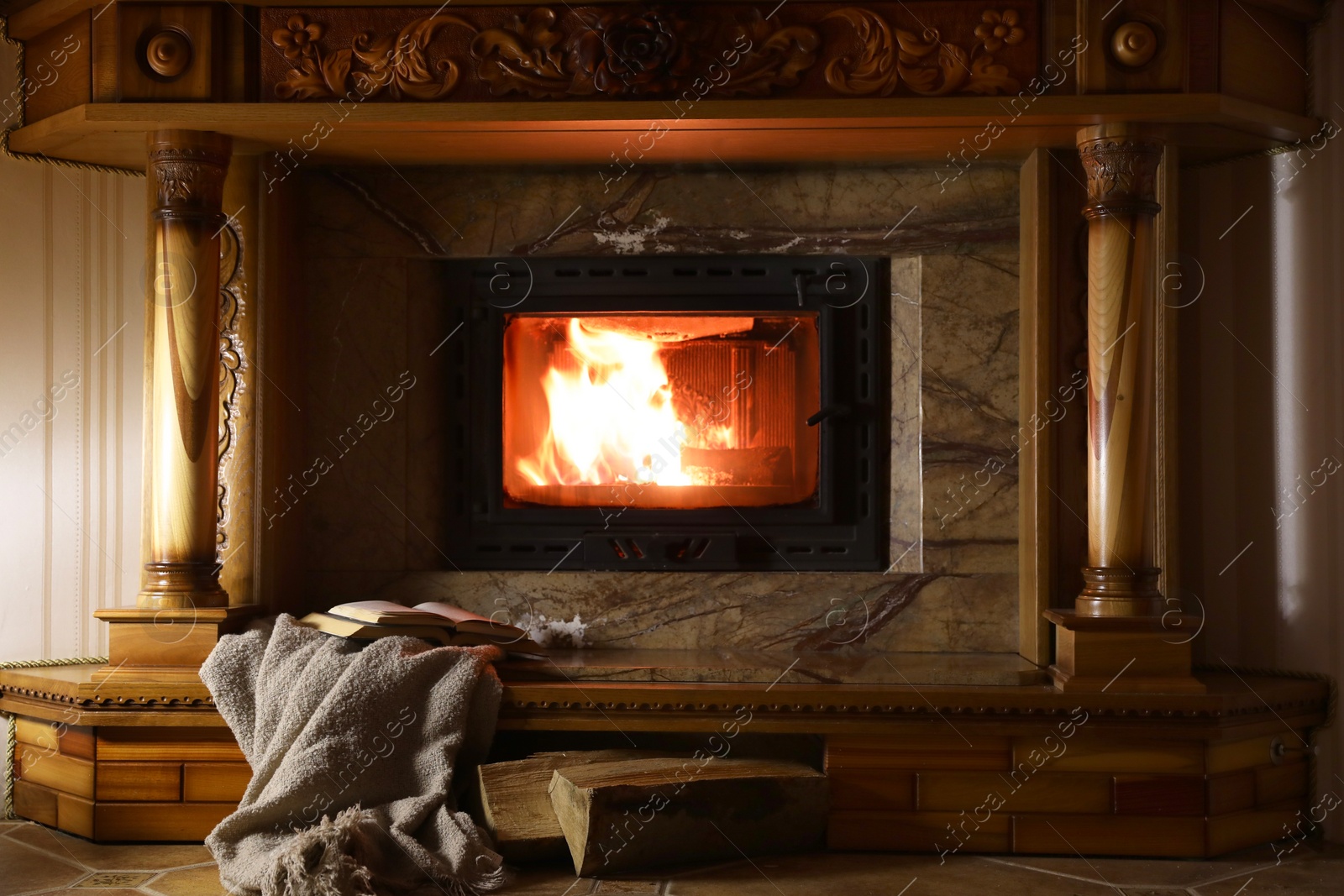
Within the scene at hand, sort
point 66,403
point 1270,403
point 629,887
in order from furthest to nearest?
point 66,403, point 1270,403, point 629,887

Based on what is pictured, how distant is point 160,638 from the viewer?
9.68ft

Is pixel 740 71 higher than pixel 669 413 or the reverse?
higher

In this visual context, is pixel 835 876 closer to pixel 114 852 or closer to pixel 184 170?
pixel 114 852

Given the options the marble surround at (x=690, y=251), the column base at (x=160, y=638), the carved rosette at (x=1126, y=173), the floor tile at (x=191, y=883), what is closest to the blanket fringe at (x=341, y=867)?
the floor tile at (x=191, y=883)

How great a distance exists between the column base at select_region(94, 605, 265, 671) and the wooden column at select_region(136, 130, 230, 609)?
37 mm

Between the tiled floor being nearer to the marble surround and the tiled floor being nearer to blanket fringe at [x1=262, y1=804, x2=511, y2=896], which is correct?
blanket fringe at [x1=262, y1=804, x2=511, y2=896]

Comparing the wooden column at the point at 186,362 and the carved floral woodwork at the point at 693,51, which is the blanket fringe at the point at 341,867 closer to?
the wooden column at the point at 186,362

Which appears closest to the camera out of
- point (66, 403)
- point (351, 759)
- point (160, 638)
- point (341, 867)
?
point (341, 867)

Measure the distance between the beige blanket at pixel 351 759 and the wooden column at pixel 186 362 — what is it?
0.25 m

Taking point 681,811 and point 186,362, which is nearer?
point 681,811

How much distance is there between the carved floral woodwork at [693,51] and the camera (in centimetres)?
287

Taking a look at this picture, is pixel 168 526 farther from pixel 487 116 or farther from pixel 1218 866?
pixel 1218 866

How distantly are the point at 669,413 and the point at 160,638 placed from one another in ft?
4.83

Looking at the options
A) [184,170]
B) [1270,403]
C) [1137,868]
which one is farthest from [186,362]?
[1270,403]
